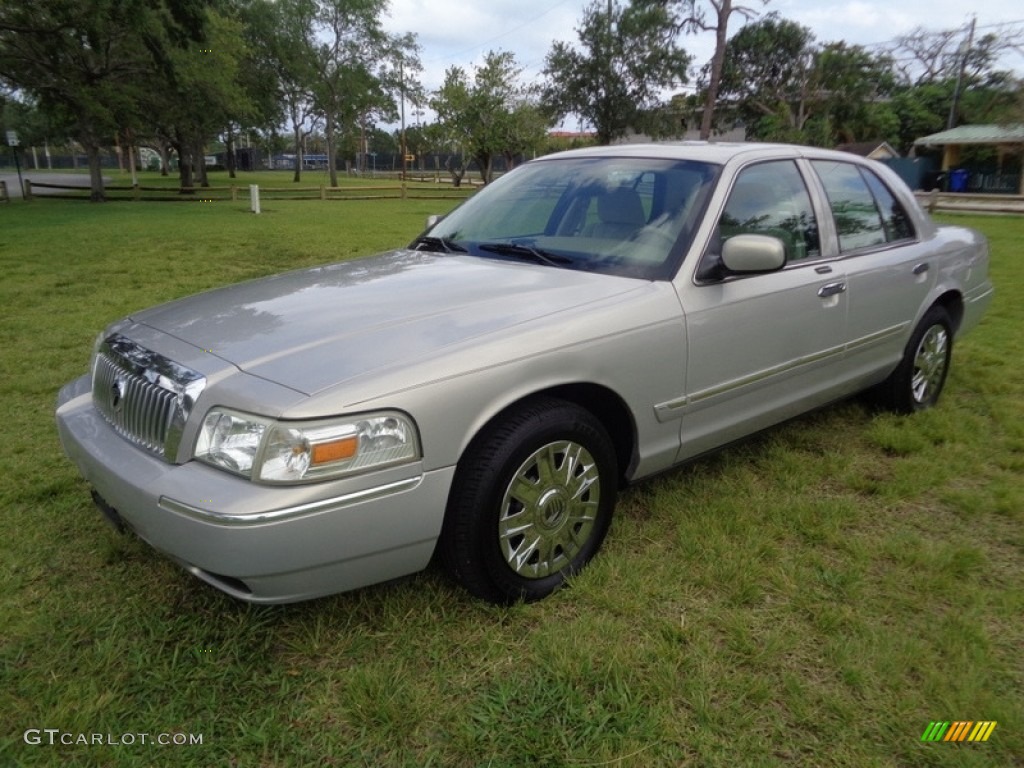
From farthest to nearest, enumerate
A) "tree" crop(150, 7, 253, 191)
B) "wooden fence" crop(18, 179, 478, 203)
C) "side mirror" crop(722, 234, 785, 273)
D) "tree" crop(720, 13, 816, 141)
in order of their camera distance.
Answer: "tree" crop(720, 13, 816, 141)
"tree" crop(150, 7, 253, 191)
"wooden fence" crop(18, 179, 478, 203)
"side mirror" crop(722, 234, 785, 273)

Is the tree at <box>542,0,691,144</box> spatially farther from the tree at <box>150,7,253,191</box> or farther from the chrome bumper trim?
the chrome bumper trim

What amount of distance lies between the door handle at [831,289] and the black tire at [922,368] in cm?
93

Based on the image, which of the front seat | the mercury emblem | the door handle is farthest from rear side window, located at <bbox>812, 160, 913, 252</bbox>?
the mercury emblem

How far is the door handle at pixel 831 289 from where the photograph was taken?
3420mm

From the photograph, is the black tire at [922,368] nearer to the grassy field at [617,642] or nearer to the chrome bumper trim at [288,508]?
the grassy field at [617,642]

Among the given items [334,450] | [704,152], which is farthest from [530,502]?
[704,152]

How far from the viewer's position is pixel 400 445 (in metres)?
2.13

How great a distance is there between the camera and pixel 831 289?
11.4ft

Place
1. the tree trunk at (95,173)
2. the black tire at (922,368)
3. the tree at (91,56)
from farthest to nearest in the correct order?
1. the tree trunk at (95,173)
2. the tree at (91,56)
3. the black tire at (922,368)

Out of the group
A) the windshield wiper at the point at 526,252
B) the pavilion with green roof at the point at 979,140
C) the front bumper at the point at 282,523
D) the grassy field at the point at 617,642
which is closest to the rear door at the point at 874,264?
the grassy field at the point at 617,642

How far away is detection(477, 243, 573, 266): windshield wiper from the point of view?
3121 mm

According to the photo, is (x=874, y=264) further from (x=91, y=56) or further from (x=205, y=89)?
(x=205, y=89)

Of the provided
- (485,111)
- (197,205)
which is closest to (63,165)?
(485,111)

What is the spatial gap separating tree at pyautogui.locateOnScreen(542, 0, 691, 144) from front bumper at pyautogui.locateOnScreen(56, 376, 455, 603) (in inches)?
1682
